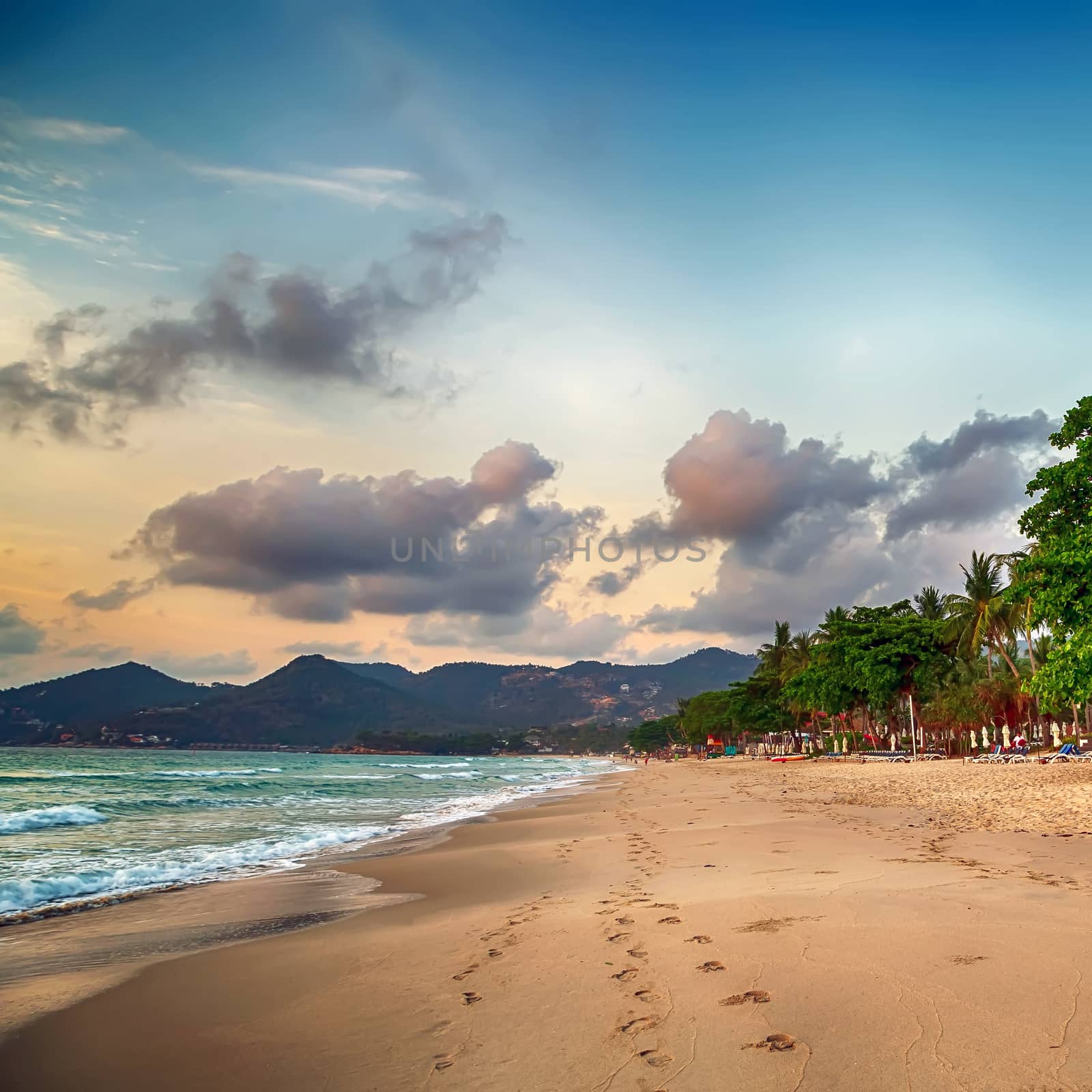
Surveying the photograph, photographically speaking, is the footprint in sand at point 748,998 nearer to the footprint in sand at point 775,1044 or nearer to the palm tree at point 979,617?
the footprint in sand at point 775,1044

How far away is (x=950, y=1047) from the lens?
3.67 meters

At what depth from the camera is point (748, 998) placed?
458 centimetres

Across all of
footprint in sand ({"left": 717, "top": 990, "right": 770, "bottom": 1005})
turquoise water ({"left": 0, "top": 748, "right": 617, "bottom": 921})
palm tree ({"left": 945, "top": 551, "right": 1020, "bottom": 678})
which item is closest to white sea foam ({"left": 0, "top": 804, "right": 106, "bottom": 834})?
turquoise water ({"left": 0, "top": 748, "right": 617, "bottom": 921})

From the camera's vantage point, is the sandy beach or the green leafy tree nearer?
the sandy beach

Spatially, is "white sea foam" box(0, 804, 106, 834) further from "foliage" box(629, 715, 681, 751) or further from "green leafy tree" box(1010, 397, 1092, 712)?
"foliage" box(629, 715, 681, 751)

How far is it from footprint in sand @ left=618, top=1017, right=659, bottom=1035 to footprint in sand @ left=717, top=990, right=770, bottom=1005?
0.44m

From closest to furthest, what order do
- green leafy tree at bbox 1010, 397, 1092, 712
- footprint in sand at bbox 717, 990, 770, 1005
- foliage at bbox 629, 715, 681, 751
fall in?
footprint in sand at bbox 717, 990, 770, 1005 → green leafy tree at bbox 1010, 397, 1092, 712 → foliage at bbox 629, 715, 681, 751

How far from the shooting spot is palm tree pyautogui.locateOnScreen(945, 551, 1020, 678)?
178 feet

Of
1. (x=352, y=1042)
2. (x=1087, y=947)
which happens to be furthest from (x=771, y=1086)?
(x=1087, y=947)

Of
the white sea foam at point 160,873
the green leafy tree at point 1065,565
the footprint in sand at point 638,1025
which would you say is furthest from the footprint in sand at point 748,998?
the green leafy tree at point 1065,565

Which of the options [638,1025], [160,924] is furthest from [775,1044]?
[160,924]

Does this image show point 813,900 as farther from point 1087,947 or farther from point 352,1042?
point 352,1042

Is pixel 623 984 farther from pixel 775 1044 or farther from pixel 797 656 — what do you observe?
pixel 797 656

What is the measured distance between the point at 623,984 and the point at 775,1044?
146 centimetres
